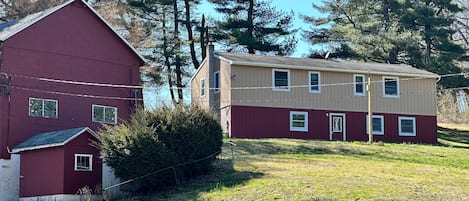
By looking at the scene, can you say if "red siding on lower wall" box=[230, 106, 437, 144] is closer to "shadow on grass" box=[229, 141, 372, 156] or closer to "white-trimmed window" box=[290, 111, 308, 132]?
"white-trimmed window" box=[290, 111, 308, 132]

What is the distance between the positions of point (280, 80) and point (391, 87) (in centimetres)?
739

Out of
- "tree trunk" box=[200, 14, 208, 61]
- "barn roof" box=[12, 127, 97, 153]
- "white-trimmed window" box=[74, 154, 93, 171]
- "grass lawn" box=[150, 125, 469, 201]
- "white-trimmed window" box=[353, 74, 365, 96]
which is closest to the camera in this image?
"grass lawn" box=[150, 125, 469, 201]

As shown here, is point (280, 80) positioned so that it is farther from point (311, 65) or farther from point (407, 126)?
point (407, 126)

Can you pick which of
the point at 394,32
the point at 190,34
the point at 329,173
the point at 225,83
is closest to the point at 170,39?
the point at 190,34

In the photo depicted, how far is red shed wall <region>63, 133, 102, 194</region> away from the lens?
2603cm

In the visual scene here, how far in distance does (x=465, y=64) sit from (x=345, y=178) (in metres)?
A: 34.5

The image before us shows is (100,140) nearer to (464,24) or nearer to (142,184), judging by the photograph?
(142,184)

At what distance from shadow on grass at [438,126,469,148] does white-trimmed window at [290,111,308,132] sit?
10.7 metres

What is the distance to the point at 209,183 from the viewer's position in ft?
80.5

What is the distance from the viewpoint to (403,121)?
135 feet

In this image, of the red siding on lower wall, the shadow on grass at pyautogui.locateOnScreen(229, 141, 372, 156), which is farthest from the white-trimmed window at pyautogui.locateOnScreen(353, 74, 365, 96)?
the shadow on grass at pyautogui.locateOnScreen(229, 141, 372, 156)

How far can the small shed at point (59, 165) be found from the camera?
2602 centimetres

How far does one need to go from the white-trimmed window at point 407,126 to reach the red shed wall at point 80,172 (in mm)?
20878

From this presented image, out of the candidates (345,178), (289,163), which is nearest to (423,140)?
(289,163)
